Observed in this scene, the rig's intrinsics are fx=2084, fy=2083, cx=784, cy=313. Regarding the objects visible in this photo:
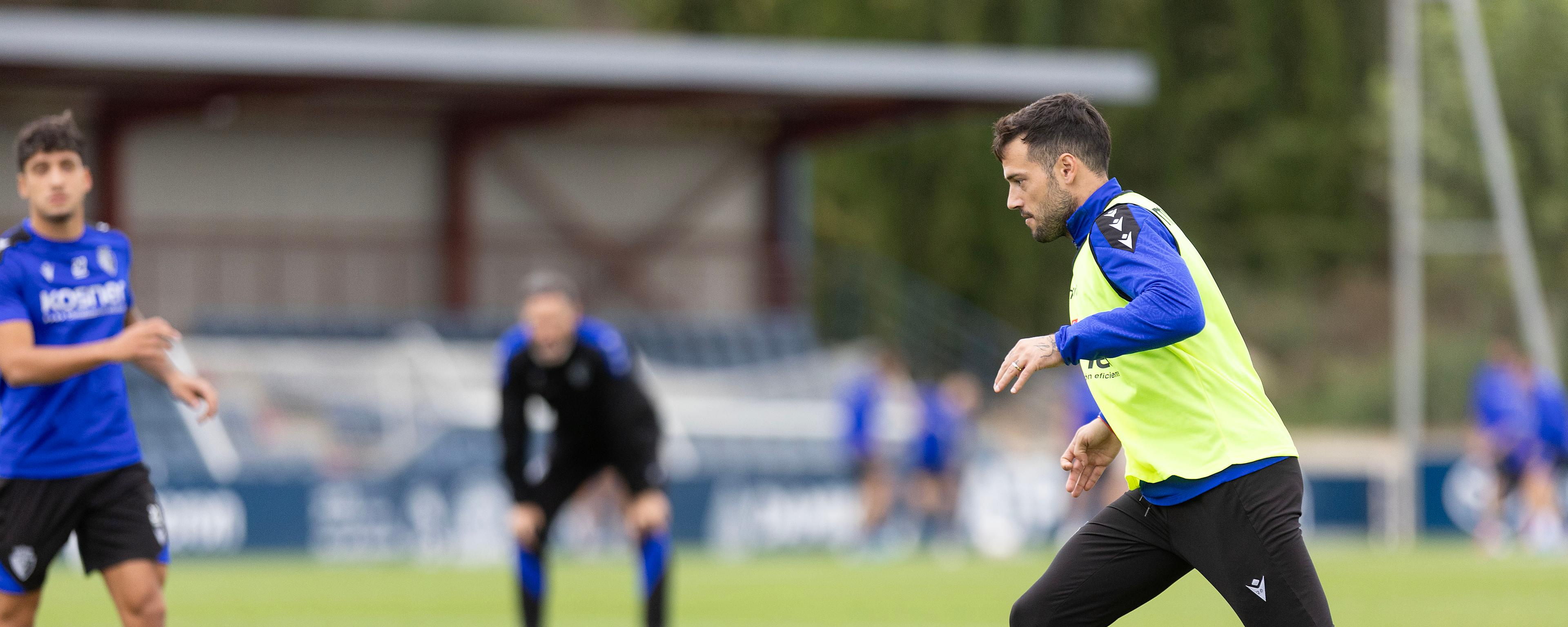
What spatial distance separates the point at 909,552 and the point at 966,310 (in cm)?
1727

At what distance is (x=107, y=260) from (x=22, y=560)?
109 cm

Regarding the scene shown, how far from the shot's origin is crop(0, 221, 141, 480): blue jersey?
7242 mm

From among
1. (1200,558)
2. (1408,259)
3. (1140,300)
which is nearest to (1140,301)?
(1140,300)

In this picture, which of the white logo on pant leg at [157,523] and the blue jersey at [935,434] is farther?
the blue jersey at [935,434]

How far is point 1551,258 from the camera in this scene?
24.8 meters

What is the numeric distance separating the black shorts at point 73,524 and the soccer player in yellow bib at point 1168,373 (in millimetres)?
Result: 3317

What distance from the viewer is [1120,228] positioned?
5797 mm

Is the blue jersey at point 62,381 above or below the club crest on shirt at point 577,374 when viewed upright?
above

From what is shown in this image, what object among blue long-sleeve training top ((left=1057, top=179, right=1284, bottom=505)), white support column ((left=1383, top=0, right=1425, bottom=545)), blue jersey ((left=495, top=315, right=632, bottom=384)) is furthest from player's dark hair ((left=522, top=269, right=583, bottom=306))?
white support column ((left=1383, top=0, right=1425, bottom=545))

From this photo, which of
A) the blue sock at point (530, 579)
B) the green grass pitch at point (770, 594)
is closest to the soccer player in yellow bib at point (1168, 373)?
the blue sock at point (530, 579)

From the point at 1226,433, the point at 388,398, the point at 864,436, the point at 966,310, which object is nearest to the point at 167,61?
the point at 388,398

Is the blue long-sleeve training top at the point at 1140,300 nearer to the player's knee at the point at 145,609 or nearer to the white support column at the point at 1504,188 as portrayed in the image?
the player's knee at the point at 145,609

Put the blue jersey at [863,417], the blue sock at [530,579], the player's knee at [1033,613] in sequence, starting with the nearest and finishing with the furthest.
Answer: the player's knee at [1033,613] → the blue sock at [530,579] → the blue jersey at [863,417]

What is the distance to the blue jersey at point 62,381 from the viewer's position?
285 inches
